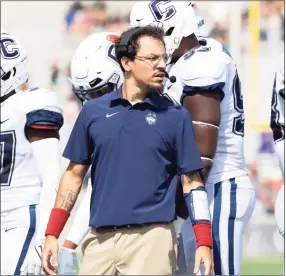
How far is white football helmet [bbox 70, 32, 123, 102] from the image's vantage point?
643 cm

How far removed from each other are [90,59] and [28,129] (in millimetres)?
643

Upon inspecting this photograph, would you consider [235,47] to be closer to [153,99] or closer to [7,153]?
[7,153]

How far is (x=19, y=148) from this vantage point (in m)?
6.18

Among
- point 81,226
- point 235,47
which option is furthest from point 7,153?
point 235,47

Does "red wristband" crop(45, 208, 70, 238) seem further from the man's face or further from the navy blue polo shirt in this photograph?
the man's face

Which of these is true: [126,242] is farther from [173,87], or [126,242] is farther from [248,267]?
[248,267]

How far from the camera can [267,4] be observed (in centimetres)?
1709

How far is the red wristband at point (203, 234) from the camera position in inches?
177

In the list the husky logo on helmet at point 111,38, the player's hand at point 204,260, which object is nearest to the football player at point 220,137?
the player's hand at point 204,260

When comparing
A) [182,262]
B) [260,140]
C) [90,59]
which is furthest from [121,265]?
[260,140]

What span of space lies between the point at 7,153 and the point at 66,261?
53.2 inches

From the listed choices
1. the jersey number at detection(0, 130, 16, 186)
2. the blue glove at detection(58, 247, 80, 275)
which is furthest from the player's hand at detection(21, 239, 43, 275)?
the blue glove at detection(58, 247, 80, 275)

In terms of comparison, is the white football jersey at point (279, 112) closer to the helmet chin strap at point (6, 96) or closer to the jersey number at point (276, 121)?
the jersey number at point (276, 121)

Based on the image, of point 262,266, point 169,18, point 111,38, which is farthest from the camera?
point 262,266
